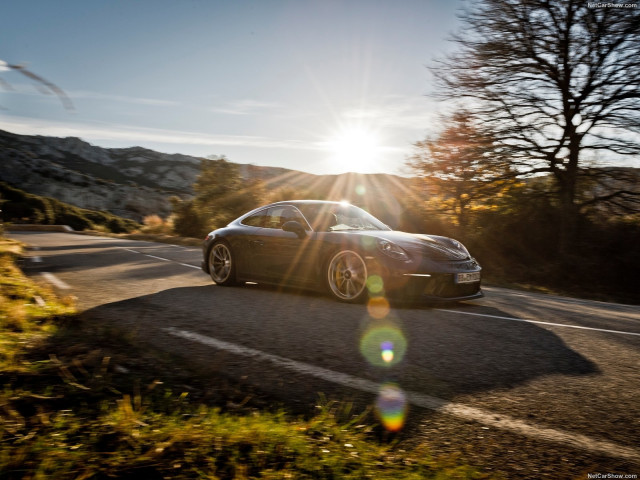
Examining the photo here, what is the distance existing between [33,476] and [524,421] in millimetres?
2203

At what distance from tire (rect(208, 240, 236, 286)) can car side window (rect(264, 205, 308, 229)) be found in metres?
0.80

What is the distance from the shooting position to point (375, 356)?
3.90 metres

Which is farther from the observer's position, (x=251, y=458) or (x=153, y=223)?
(x=153, y=223)

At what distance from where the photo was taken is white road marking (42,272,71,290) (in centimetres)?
729

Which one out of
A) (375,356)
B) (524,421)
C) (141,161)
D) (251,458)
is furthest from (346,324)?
(141,161)

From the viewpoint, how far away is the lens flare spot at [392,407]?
8.46ft

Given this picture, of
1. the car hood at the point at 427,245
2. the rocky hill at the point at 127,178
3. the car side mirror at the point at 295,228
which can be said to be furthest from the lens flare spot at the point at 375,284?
Result: the rocky hill at the point at 127,178

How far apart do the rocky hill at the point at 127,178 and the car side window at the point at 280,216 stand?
38.3 ft

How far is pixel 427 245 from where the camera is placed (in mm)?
6402

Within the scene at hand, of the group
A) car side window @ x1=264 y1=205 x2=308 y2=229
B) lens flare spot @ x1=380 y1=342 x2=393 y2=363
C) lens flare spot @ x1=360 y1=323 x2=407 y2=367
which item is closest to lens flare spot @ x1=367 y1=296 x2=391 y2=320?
lens flare spot @ x1=360 y1=323 x2=407 y2=367

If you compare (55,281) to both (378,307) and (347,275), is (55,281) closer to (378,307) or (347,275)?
(347,275)

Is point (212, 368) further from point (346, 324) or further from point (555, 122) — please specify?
point (555, 122)

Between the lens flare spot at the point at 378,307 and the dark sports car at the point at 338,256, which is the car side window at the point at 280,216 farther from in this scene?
the lens flare spot at the point at 378,307

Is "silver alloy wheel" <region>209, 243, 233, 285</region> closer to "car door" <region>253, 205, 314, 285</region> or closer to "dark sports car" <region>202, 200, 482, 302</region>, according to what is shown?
"dark sports car" <region>202, 200, 482, 302</region>
